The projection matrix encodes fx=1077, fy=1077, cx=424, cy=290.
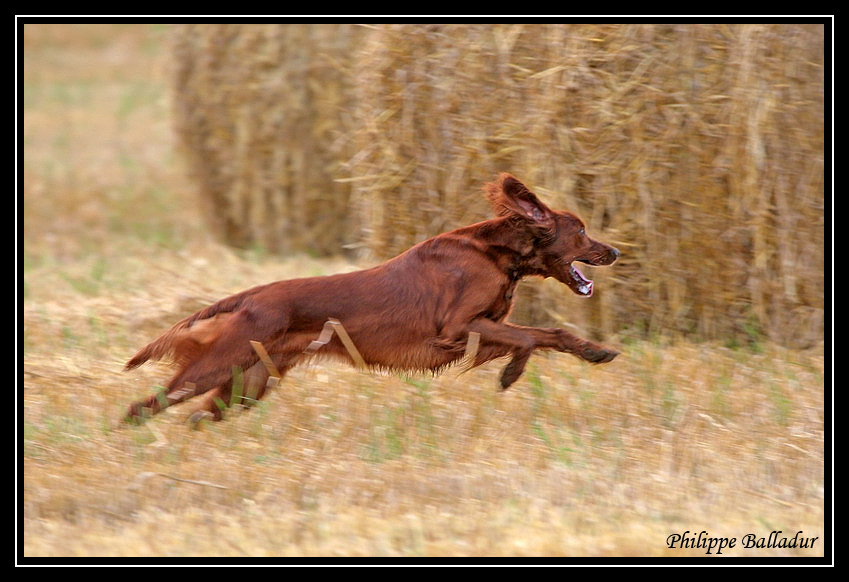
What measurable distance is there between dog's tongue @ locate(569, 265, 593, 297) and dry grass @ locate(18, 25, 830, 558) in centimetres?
50

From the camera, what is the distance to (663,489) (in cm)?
412

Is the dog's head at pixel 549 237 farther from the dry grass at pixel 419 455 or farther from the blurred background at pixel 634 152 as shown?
the blurred background at pixel 634 152

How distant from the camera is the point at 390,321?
463 cm

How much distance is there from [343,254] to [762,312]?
3.82m

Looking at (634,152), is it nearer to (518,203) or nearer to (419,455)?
(518,203)

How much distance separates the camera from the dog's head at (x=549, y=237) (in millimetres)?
4766

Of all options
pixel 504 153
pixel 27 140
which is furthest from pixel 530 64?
pixel 27 140

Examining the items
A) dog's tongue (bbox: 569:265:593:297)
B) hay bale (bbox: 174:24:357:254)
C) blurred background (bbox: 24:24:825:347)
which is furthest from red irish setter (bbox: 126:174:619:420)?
hay bale (bbox: 174:24:357:254)

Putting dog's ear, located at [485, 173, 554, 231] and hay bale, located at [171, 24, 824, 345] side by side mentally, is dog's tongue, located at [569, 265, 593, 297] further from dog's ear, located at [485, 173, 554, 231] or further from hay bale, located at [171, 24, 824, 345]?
hay bale, located at [171, 24, 824, 345]
